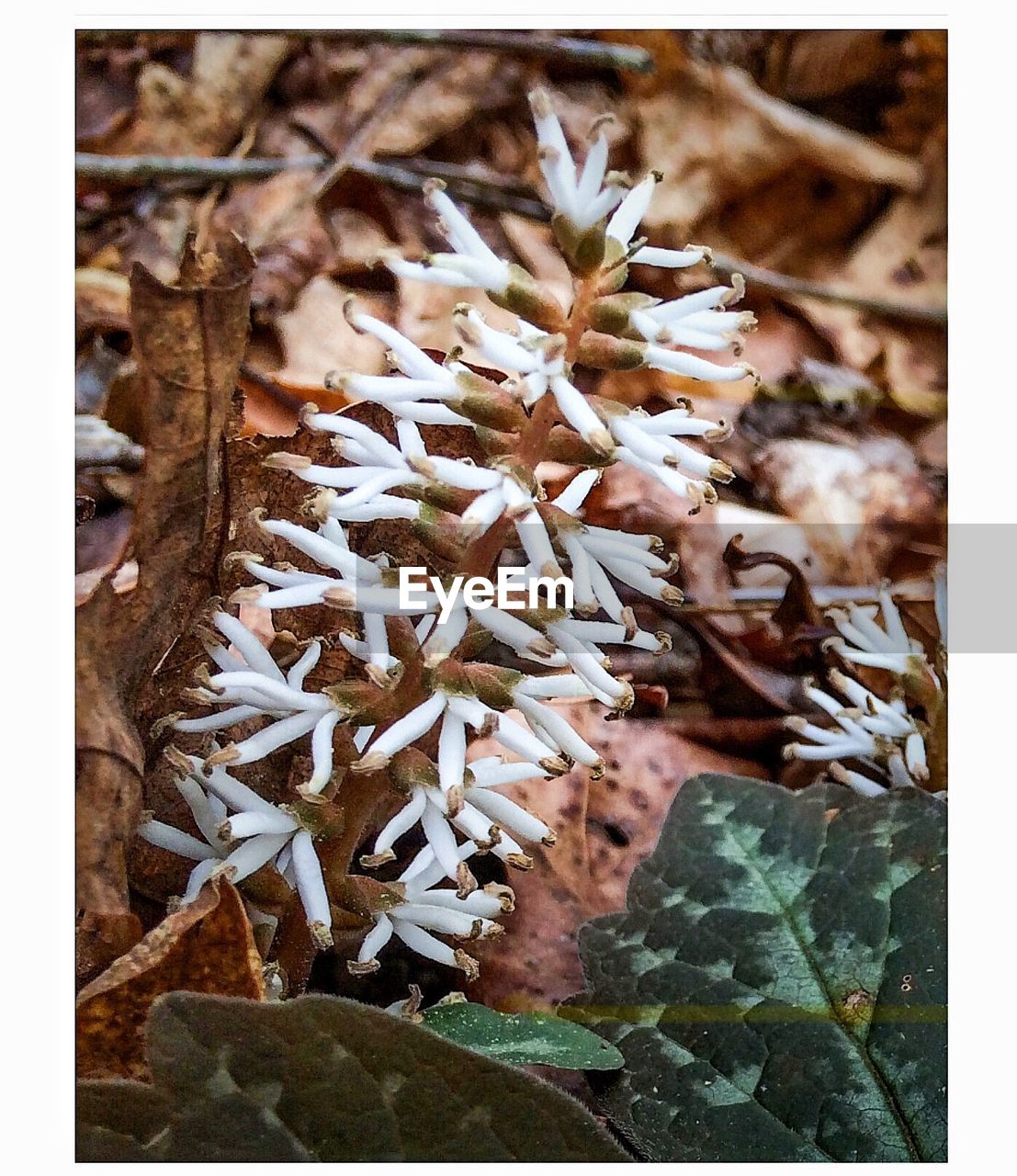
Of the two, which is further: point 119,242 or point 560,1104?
point 119,242

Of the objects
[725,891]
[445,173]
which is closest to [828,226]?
[445,173]

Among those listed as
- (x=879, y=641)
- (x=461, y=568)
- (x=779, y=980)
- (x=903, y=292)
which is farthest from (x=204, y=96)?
(x=779, y=980)

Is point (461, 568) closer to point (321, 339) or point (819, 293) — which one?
point (321, 339)

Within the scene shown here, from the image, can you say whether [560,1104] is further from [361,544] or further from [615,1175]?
[361,544]

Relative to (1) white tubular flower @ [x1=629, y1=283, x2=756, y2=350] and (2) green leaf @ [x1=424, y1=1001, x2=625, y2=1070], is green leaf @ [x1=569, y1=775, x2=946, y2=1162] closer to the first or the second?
(2) green leaf @ [x1=424, y1=1001, x2=625, y2=1070]

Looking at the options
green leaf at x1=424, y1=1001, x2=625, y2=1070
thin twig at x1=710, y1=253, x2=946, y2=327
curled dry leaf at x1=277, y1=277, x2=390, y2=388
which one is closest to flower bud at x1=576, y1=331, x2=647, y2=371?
curled dry leaf at x1=277, y1=277, x2=390, y2=388

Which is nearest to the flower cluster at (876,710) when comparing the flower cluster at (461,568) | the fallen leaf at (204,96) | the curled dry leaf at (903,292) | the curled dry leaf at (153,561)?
the curled dry leaf at (903,292)

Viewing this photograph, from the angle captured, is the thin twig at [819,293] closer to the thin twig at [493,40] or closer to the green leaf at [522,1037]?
the thin twig at [493,40]
